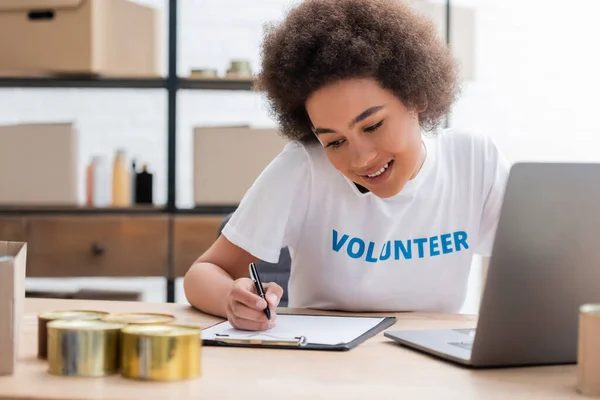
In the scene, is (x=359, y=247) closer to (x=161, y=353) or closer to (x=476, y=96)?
(x=161, y=353)

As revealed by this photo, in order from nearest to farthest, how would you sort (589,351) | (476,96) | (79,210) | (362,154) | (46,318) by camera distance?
(589,351)
(46,318)
(362,154)
(79,210)
(476,96)

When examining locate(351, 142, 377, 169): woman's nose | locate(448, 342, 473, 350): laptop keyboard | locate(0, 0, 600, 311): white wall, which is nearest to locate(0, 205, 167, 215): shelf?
locate(0, 0, 600, 311): white wall

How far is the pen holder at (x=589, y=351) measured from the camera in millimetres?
810

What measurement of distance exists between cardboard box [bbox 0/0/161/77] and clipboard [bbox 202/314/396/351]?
1729 mm

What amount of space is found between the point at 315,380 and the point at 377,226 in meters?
0.70

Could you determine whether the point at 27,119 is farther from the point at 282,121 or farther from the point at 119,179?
the point at 282,121

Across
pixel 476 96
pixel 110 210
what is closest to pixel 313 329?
pixel 110 210

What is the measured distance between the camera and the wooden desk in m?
0.83

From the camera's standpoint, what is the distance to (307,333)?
117 centimetres

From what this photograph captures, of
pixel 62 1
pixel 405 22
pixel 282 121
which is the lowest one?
pixel 282 121

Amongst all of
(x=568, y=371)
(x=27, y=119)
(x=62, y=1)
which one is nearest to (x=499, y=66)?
(x=62, y=1)

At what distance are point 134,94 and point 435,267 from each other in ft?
6.15

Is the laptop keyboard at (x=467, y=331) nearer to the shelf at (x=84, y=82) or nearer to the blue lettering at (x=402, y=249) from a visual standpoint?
the blue lettering at (x=402, y=249)

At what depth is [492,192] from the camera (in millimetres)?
1613
